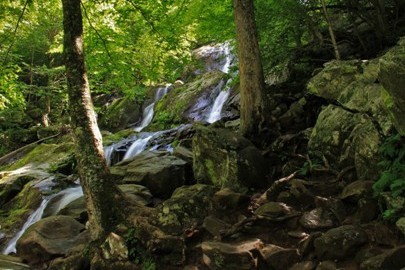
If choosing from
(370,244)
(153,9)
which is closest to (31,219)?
(153,9)

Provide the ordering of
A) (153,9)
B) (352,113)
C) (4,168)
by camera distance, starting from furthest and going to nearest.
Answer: (4,168), (153,9), (352,113)

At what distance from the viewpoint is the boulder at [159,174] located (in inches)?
374

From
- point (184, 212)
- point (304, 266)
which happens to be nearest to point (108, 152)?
point (184, 212)

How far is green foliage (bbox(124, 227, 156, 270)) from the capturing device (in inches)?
235

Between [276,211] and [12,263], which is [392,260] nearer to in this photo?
[276,211]

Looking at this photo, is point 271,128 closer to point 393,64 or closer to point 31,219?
point 393,64

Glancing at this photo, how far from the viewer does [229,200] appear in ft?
21.0

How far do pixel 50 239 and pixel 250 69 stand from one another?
557 centimetres

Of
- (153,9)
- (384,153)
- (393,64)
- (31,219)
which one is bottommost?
(31,219)

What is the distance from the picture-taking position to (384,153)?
503 centimetres

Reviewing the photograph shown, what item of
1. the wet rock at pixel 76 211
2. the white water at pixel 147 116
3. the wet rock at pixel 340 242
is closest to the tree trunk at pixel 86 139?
the wet rock at pixel 76 211

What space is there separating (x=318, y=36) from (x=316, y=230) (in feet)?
20.6

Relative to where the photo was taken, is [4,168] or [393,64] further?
[4,168]

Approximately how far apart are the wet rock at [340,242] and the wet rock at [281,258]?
0.96ft
